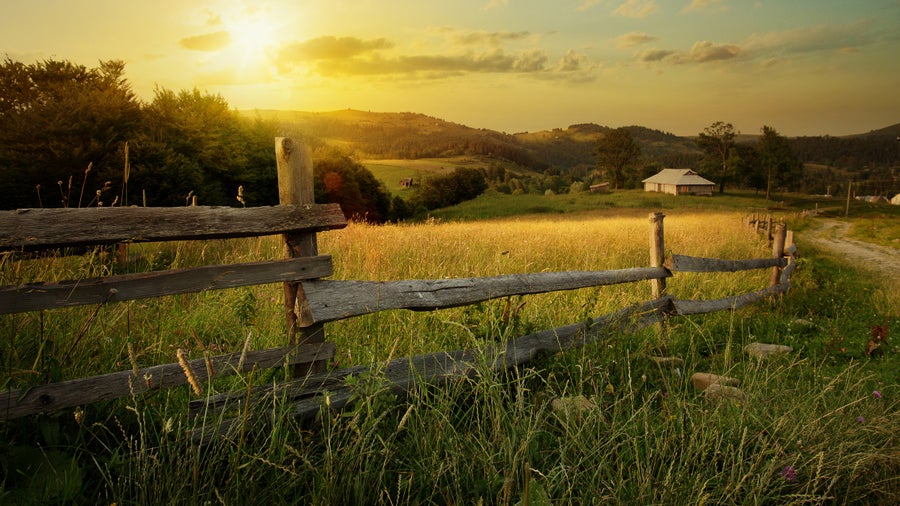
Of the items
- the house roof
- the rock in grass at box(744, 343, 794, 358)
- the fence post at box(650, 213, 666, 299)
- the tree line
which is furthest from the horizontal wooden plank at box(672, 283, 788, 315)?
the house roof

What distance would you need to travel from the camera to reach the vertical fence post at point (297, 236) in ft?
9.48

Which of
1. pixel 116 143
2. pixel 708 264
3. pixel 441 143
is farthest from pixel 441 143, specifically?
pixel 708 264

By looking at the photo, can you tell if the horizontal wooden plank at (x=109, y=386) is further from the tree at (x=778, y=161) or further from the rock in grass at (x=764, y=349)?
the tree at (x=778, y=161)

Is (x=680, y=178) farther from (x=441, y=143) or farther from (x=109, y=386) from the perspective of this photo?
(x=109, y=386)

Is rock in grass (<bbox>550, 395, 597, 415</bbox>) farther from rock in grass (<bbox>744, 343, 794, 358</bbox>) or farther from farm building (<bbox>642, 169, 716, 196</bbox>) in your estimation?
farm building (<bbox>642, 169, 716, 196</bbox>)

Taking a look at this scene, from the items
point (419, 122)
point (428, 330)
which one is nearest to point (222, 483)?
point (428, 330)

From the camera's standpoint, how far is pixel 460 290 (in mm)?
3615

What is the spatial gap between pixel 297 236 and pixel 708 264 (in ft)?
19.3

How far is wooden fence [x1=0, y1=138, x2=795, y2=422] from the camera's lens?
88.2 inches

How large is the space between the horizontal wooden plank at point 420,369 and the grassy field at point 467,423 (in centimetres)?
9

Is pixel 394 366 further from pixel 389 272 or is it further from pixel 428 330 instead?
pixel 389 272

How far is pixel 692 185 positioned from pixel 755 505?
7533 centimetres

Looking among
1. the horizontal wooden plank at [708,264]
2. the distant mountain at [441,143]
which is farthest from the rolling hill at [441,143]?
the horizontal wooden plank at [708,264]

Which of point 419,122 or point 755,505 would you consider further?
point 419,122
